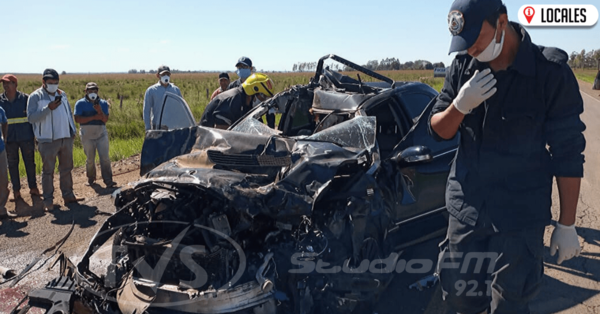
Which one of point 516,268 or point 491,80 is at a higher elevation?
point 491,80

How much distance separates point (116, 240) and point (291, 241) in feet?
4.40

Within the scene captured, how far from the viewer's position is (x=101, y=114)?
332 inches

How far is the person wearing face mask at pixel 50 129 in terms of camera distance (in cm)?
748

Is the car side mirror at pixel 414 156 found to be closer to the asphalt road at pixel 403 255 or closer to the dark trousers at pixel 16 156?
the asphalt road at pixel 403 255

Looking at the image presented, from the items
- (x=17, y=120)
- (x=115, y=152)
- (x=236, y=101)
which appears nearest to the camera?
(x=236, y=101)

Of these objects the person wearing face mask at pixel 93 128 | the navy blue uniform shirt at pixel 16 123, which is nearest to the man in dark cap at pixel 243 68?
the person wearing face mask at pixel 93 128

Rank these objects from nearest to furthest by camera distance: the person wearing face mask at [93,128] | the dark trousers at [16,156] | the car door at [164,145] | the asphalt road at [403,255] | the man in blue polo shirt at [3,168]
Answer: the asphalt road at [403,255] → the car door at [164,145] → the man in blue polo shirt at [3,168] → the dark trousers at [16,156] → the person wearing face mask at [93,128]

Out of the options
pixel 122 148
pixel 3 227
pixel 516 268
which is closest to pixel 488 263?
pixel 516 268

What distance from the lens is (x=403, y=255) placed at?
185 inches

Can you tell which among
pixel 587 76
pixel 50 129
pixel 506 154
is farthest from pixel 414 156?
pixel 587 76

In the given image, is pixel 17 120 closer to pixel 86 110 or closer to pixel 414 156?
pixel 86 110

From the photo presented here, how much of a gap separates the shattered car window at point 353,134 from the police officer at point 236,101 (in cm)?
252

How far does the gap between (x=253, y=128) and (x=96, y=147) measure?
4.72 m

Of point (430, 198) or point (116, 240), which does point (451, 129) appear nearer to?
point (430, 198)
